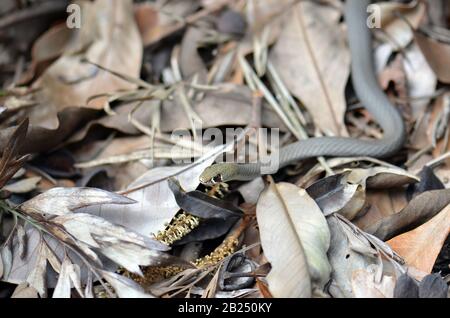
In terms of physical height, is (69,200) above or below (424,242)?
above

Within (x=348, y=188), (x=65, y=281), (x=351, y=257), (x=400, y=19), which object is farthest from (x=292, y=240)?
(x=400, y=19)

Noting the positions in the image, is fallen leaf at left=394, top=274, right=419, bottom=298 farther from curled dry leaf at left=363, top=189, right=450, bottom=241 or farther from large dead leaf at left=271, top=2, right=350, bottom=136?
large dead leaf at left=271, top=2, right=350, bottom=136

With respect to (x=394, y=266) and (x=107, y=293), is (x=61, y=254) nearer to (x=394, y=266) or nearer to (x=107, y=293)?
(x=107, y=293)

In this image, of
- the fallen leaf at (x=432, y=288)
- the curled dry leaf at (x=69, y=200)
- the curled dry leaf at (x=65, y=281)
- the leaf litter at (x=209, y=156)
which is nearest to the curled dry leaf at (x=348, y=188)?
the leaf litter at (x=209, y=156)

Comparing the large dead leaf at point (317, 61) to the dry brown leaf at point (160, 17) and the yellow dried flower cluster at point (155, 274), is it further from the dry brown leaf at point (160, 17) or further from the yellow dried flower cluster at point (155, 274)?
the yellow dried flower cluster at point (155, 274)

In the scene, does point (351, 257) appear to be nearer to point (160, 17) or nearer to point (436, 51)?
point (436, 51)
